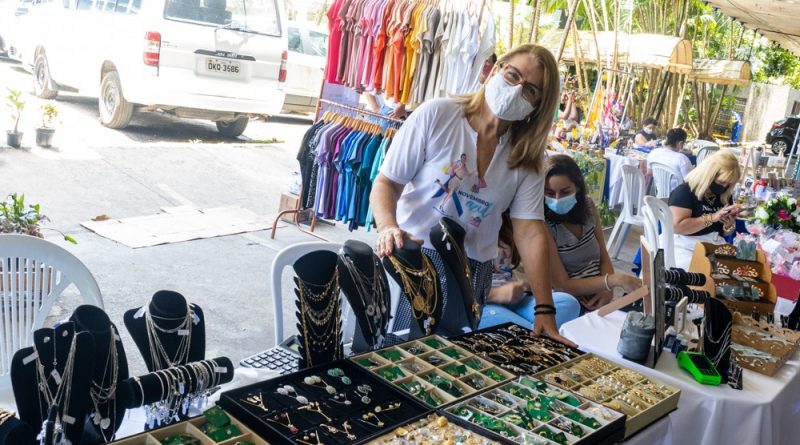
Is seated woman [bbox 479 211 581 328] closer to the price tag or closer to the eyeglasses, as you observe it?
the eyeglasses

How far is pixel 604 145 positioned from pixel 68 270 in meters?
6.90

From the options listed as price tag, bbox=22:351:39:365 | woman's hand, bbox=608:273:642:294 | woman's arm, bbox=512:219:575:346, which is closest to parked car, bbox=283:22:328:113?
woman's hand, bbox=608:273:642:294

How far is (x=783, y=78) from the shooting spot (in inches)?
977

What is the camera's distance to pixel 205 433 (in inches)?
45.4

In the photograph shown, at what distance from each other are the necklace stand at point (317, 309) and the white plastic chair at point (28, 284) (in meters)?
0.67

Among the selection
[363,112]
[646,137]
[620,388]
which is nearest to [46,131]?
[363,112]

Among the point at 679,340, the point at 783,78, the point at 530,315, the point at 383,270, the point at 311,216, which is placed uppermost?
the point at 783,78

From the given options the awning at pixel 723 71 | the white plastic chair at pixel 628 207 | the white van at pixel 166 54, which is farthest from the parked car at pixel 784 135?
the white van at pixel 166 54

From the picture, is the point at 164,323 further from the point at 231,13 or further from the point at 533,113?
the point at 231,13

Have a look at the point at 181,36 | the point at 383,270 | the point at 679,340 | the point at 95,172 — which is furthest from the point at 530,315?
the point at 181,36

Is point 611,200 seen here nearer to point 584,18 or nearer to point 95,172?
point 95,172

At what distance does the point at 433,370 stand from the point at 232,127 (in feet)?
24.2

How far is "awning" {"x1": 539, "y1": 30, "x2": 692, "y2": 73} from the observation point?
404 inches

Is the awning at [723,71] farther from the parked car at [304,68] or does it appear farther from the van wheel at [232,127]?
the van wheel at [232,127]
